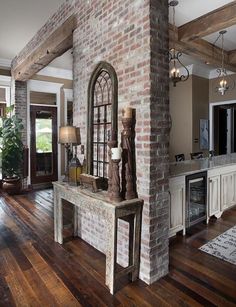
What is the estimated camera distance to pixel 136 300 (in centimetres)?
215

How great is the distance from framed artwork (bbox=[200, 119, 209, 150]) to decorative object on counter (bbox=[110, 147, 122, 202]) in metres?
5.66

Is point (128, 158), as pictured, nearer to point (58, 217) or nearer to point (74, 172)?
point (74, 172)

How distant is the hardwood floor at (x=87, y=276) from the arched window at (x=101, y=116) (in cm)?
98

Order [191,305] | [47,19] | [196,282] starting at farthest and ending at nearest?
1. [47,19]
2. [196,282]
3. [191,305]

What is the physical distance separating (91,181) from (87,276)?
38.4 inches

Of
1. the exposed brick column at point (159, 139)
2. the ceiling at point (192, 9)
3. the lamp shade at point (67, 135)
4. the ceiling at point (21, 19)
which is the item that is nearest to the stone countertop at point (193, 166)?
the exposed brick column at point (159, 139)

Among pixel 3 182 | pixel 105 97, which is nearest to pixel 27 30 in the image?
pixel 105 97

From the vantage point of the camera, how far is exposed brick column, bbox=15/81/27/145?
21.0ft

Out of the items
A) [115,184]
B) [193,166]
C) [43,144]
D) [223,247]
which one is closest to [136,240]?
[115,184]

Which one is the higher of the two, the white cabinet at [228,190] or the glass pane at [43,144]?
the glass pane at [43,144]

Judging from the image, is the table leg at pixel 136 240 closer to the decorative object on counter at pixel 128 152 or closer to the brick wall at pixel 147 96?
the brick wall at pixel 147 96

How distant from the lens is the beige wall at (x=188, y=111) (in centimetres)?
711

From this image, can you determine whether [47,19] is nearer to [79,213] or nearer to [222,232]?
[79,213]

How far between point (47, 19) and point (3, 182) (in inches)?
152
